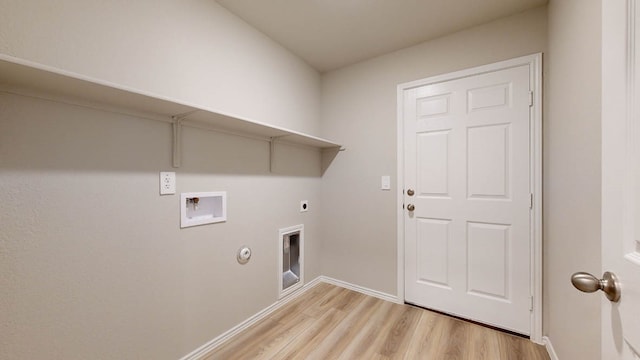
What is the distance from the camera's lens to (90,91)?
40.0 inches

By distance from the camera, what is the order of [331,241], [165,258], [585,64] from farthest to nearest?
[331,241] < [165,258] < [585,64]

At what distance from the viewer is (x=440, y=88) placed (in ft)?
6.66

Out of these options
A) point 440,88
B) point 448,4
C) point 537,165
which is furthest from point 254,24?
point 537,165

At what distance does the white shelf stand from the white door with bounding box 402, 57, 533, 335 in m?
1.47

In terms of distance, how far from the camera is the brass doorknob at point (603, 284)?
0.52m

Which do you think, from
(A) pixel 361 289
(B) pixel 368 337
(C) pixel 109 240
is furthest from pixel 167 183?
(A) pixel 361 289

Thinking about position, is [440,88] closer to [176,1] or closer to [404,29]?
[404,29]

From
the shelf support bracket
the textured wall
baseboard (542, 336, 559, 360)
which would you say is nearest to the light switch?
the textured wall

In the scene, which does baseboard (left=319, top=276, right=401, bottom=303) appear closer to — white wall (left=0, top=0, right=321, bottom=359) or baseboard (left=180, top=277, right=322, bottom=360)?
baseboard (left=180, top=277, right=322, bottom=360)

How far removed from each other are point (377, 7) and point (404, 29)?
0.36 m

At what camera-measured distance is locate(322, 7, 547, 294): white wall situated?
6.71ft

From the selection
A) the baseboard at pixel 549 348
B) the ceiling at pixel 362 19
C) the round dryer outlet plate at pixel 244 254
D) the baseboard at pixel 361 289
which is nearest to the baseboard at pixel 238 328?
the baseboard at pixel 361 289

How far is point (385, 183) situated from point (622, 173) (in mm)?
1792

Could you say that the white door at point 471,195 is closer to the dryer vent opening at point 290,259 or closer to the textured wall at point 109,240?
the dryer vent opening at point 290,259
